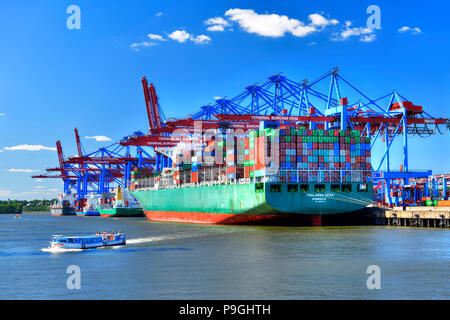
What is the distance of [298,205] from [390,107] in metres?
33.1

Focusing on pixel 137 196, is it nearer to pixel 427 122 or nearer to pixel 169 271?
pixel 427 122

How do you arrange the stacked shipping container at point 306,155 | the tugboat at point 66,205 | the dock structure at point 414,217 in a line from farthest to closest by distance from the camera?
the tugboat at point 66,205 → the stacked shipping container at point 306,155 → the dock structure at point 414,217

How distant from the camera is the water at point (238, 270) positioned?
69.5 ft

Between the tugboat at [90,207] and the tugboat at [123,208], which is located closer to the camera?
the tugboat at [123,208]

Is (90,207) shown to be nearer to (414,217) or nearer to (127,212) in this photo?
(127,212)

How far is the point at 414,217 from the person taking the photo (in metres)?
60.6

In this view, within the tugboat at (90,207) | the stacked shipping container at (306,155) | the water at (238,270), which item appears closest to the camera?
the water at (238,270)

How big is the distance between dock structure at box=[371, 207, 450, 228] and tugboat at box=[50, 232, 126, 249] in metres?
36.5

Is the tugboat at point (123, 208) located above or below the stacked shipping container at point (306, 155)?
below

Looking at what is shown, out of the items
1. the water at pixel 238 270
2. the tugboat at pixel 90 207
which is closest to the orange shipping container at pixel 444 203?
the water at pixel 238 270

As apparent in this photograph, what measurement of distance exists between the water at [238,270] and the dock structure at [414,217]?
16.1 m

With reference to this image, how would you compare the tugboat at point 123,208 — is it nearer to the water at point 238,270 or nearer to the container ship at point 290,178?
the container ship at point 290,178

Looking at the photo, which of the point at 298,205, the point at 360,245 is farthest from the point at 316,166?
the point at 360,245
